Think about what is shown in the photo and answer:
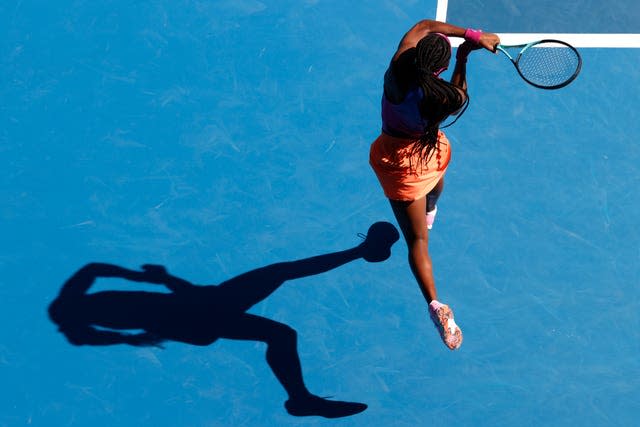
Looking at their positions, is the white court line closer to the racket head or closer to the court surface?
the court surface

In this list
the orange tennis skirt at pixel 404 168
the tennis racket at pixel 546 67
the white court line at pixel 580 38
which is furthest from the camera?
the white court line at pixel 580 38

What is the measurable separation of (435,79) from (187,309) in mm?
→ 2738

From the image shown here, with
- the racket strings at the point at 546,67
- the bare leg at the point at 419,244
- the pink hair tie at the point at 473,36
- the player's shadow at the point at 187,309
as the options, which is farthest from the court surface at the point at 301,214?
the pink hair tie at the point at 473,36

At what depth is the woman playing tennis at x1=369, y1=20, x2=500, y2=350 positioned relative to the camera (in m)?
3.76

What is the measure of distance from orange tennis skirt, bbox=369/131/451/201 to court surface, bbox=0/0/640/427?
1.22m

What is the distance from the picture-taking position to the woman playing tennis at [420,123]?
148 inches

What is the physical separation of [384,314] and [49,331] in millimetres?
2519

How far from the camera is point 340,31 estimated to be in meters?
6.05

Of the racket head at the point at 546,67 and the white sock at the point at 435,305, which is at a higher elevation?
the racket head at the point at 546,67

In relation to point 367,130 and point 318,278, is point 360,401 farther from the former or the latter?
point 367,130

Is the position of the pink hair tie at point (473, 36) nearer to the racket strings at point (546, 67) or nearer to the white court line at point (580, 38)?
A: the racket strings at point (546, 67)

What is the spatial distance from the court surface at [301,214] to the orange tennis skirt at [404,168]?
4.01 ft

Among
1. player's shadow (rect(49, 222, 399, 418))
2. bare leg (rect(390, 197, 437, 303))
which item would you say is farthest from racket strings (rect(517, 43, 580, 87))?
player's shadow (rect(49, 222, 399, 418))

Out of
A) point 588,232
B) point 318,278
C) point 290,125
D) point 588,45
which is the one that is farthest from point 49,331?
point 588,45
